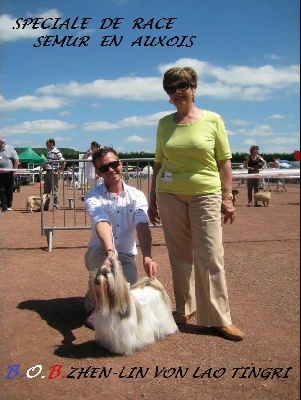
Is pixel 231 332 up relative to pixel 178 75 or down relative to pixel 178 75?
down

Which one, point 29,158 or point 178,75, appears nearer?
point 178,75

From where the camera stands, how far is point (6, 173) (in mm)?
11281

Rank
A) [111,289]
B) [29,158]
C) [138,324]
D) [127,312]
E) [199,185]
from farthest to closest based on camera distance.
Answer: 1. [29,158]
2. [199,185]
3. [138,324]
4. [127,312]
5. [111,289]

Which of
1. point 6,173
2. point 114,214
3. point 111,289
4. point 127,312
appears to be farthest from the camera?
point 6,173

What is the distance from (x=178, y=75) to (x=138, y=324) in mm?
1719

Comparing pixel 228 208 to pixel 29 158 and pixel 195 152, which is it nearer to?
pixel 195 152

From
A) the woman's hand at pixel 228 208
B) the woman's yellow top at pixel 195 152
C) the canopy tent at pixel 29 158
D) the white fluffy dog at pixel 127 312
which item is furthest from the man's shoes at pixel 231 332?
the canopy tent at pixel 29 158

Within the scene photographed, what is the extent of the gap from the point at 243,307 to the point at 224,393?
150 centimetres

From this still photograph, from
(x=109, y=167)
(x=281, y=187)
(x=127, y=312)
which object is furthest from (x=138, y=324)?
(x=281, y=187)

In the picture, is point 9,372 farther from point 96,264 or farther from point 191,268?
point 191,268

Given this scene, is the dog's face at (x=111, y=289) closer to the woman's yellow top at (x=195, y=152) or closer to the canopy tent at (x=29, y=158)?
the woman's yellow top at (x=195, y=152)

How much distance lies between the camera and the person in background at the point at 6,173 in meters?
11.4

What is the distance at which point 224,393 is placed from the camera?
2.48 m

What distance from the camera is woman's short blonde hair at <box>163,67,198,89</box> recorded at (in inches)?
124
